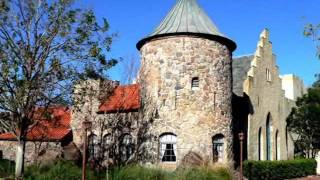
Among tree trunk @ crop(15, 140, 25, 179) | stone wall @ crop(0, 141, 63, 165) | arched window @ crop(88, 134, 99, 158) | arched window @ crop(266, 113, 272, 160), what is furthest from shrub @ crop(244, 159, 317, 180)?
tree trunk @ crop(15, 140, 25, 179)

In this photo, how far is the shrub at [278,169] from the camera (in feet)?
96.1

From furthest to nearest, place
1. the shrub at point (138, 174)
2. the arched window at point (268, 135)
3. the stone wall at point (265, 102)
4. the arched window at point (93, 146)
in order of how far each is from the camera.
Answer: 1. the arched window at point (268, 135)
2. the stone wall at point (265, 102)
3. the arched window at point (93, 146)
4. the shrub at point (138, 174)

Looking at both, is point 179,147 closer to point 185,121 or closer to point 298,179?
point 185,121

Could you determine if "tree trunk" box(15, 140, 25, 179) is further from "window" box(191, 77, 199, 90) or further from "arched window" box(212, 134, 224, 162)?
"arched window" box(212, 134, 224, 162)

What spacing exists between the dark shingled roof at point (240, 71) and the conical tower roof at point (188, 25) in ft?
16.8

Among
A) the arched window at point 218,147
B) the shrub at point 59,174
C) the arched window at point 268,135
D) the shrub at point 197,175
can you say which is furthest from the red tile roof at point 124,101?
the arched window at point 268,135

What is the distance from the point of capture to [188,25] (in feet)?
96.0

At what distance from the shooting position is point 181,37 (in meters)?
28.8

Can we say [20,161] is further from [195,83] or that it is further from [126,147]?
[195,83]

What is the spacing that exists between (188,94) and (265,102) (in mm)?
10905

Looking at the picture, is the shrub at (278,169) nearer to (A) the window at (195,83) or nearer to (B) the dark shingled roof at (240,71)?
(A) the window at (195,83)

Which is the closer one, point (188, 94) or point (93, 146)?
point (188, 94)

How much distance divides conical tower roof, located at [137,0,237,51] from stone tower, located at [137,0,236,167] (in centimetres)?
6

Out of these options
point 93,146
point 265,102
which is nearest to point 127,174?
point 93,146
